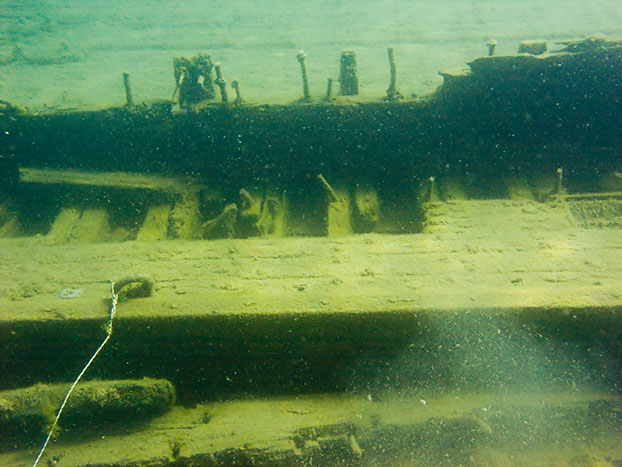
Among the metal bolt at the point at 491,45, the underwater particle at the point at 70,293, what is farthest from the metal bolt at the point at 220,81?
the metal bolt at the point at 491,45

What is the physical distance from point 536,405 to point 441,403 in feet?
1.93

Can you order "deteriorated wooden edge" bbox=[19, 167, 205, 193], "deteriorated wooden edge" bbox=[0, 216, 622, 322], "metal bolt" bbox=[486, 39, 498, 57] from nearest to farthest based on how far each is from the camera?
1. "deteriorated wooden edge" bbox=[0, 216, 622, 322]
2. "metal bolt" bbox=[486, 39, 498, 57]
3. "deteriorated wooden edge" bbox=[19, 167, 205, 193]

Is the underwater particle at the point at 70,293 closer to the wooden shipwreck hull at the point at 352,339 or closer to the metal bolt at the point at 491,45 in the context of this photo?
the wooden shipwreck hull at the point at 352,339

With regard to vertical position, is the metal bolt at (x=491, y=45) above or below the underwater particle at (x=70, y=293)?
above

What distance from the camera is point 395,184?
4047mm

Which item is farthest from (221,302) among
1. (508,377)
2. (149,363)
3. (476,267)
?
(508,377)

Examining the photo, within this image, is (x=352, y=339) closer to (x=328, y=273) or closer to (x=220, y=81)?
(x=328, y=273)

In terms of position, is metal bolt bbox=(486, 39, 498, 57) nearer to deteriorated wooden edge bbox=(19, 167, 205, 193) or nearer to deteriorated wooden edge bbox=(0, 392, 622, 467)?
deteriorated wooden edge bbox=(0, 392, 622, 467)

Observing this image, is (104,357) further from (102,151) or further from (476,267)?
(102,151)

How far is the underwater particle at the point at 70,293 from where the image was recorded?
90.7 inches

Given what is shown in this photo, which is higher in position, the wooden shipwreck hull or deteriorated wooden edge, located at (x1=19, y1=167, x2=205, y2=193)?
deteriorated wooden edge, located at (x1=19, y1=167, x2=205, y2=193)

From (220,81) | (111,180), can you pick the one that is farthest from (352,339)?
(111,180)

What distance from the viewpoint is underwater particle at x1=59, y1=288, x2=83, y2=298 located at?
2.30 metres

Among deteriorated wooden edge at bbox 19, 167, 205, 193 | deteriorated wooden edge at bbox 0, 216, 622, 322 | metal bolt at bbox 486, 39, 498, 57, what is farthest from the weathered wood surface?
metal bolt at bbox 486, 39, 498, 57
